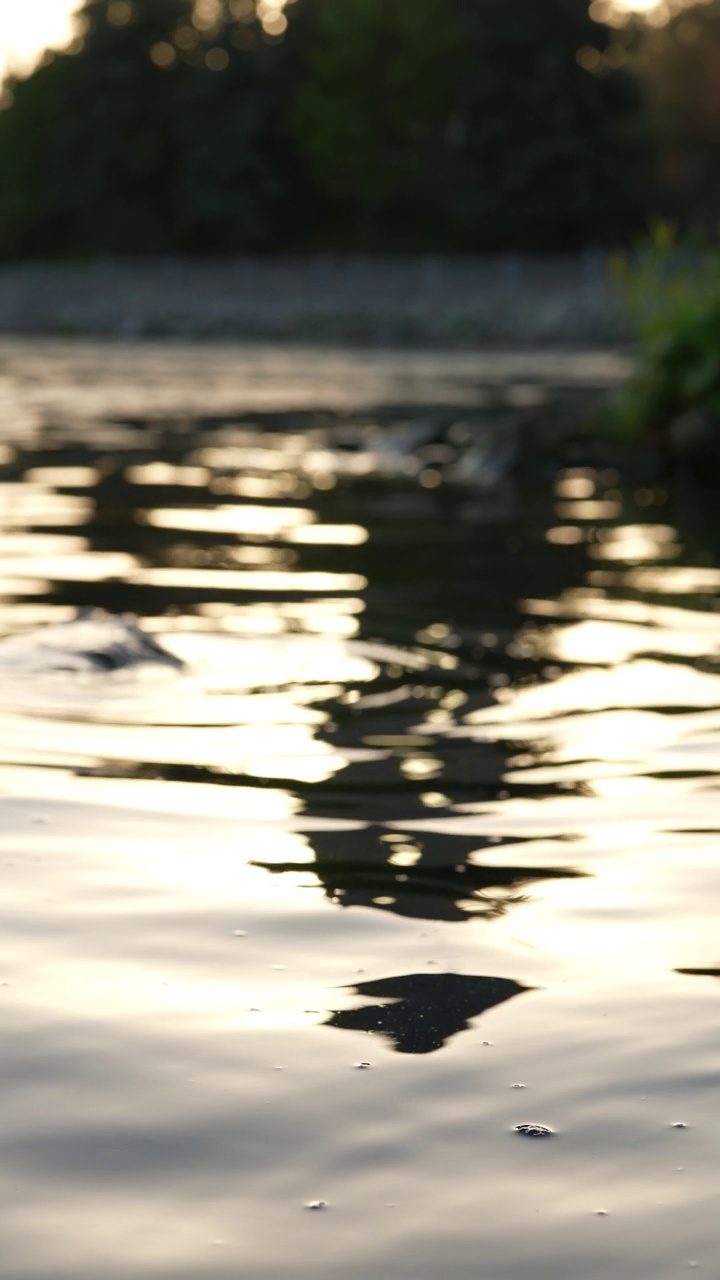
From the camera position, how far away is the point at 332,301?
152 ft

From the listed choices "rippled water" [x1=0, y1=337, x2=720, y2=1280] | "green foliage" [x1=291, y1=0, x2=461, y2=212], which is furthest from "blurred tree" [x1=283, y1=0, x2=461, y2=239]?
"rippled water" [x1=0, y1=337, x2=720, y2=1280]

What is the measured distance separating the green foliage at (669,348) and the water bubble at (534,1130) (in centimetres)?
1350

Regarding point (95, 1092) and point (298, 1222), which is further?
point (95, 1092)

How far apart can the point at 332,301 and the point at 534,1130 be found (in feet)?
145

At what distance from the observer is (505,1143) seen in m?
2.84

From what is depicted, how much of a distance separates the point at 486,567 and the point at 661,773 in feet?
14.7

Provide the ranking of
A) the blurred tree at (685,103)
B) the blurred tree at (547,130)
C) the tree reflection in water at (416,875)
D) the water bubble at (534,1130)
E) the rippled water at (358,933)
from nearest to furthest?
the rippled water at (358,933) → the water bubble at (534,1130) → the tree reflection in water at (416,875) → the blurred tree at (547,130) → the blurred tree at (685,103)

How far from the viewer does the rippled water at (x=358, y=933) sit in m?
2.62

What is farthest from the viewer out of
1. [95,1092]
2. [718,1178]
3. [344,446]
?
[344,446]

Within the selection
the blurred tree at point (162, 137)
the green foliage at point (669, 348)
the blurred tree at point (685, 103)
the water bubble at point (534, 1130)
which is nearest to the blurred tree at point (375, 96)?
the blurred tree at point (162, 137)

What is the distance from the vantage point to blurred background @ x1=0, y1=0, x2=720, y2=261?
56.8 meters

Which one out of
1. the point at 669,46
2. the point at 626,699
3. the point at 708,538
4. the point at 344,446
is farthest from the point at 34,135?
the point at 626,699

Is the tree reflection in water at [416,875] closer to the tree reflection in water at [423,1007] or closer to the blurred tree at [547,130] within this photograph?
the tree reflection in water at [423,1007]

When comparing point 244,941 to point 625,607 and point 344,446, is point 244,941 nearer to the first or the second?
point 625,607
